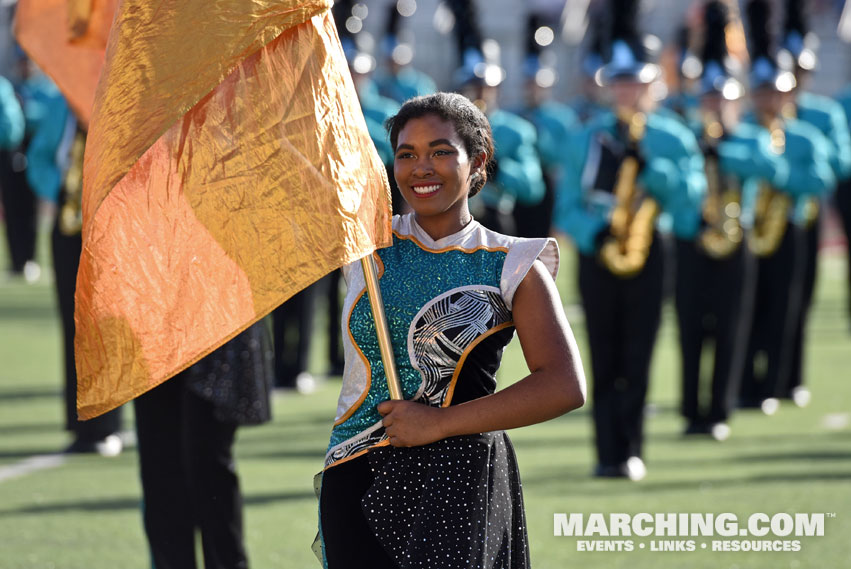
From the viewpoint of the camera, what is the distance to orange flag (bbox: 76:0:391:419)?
2998 mm

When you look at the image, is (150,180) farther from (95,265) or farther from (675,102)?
(675,102)

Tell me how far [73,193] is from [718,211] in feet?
12.0

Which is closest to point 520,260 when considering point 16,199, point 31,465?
point 31,465

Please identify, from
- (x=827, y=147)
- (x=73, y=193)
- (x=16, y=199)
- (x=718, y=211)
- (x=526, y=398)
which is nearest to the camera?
(x=526, y=398)

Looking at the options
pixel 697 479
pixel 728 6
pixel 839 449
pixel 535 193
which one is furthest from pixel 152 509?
pixel 728 6

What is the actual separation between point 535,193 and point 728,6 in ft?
6.15

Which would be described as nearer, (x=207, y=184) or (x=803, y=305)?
(x=207, y=184)

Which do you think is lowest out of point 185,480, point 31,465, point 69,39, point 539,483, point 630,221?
point 539,483

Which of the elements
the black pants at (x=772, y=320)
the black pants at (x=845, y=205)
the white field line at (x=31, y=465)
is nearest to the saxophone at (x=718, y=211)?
the black pants at (x=772, y=320)

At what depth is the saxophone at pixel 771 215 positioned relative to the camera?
9.09m

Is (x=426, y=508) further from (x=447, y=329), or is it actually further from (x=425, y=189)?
(x=425, y=189)

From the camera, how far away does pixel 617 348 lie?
275 inches

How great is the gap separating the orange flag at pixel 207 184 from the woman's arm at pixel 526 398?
1.07 feet

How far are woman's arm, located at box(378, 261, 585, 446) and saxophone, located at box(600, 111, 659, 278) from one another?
3.92 meters
